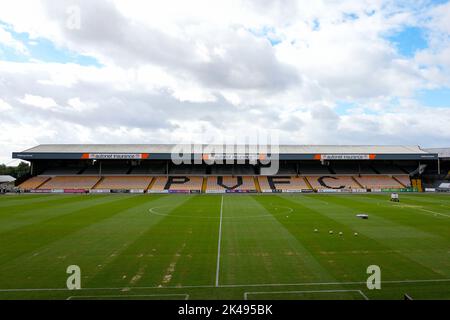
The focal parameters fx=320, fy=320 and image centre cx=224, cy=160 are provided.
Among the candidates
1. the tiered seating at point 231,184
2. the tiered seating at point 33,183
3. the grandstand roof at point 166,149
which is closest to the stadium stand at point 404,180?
the grandstand roof at point 166,149

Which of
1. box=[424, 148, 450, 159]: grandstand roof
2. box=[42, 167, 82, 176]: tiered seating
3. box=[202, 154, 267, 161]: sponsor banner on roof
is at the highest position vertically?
box=[424, 148, 450, 159]: grandstand roof

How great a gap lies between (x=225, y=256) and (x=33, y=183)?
53289 mm

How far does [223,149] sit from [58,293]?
52.5 meters

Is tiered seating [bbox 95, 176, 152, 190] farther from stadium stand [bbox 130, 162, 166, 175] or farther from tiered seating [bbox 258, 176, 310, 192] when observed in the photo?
tiered seating [bbox 258, 176, 310, 192]

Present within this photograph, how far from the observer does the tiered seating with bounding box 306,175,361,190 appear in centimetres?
5488

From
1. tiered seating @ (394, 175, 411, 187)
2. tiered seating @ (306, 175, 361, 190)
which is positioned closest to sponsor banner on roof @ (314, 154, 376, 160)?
tiered seating @ (306, 175, 361, 190)

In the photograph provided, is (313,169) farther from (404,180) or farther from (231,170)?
(231,170)

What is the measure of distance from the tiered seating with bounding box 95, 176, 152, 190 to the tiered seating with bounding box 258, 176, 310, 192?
20.4 meters

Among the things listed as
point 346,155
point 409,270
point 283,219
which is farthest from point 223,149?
point 409,270

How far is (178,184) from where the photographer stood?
56312 millimetres

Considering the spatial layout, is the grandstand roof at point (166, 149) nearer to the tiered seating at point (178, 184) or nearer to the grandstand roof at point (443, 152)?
the grandstand roof at point (443, 152)

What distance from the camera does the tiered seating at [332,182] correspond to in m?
54.9
